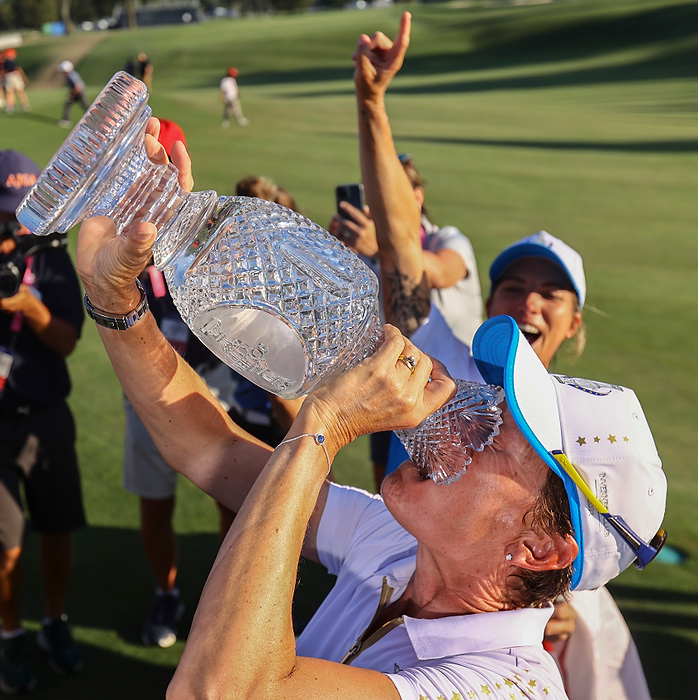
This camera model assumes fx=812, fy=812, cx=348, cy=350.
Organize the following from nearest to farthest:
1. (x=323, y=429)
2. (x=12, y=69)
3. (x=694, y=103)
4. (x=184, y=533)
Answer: (x=323, y=429) → (x=184, y=533) → (x=12, y=69) → (x=694, y=103)

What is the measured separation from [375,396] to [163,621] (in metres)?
2.96

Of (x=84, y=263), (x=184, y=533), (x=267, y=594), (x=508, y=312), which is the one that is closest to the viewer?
(x=267, y=594)

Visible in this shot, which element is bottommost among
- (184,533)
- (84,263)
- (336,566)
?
(184,533)

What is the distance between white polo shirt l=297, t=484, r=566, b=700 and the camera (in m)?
1.69

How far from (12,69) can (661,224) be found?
2175 cm

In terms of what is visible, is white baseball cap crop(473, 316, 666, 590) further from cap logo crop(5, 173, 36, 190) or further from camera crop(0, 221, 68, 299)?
cap logo crop(5, 173, 36, 190)

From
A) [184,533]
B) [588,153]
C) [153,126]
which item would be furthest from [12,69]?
[153,126]

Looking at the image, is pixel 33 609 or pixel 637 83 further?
pixel 637 83

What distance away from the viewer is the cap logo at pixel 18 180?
3801 mm

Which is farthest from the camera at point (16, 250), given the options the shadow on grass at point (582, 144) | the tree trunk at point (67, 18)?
the tree trunk at point (67, 18)

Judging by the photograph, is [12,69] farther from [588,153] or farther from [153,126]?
[153,126]

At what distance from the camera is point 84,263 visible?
5.74 ft

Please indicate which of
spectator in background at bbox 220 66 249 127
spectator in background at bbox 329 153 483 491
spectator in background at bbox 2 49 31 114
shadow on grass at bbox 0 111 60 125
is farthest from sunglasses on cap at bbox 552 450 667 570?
spectator in background at bbox 2 49 31 114

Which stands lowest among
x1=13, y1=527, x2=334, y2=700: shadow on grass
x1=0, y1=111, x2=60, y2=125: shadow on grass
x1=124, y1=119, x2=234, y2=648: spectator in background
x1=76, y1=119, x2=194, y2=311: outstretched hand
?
x1=0, y1=111, x2=60, y2=125: shadow on grass
